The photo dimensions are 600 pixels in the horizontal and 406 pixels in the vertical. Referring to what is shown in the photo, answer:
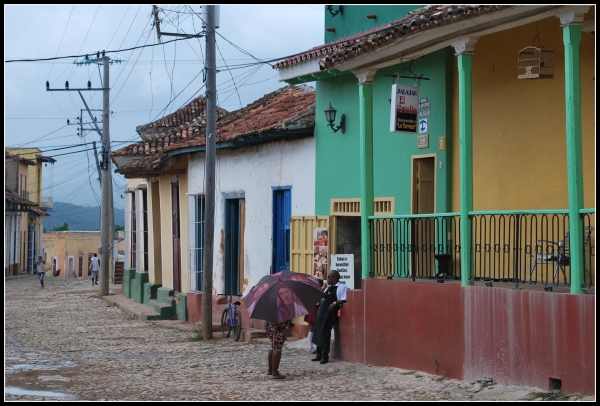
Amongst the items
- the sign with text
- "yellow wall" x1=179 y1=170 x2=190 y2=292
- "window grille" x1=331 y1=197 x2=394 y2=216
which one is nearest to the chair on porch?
"window grille" x1=331 y1=197 x2=394 y2=216

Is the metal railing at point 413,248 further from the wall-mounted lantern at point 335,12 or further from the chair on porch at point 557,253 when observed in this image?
the wall-mounted lantern at point 335,12

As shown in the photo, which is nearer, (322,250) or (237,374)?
(237,374)

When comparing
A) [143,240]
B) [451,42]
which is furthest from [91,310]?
[451,42]

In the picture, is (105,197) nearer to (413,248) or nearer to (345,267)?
(345,267)

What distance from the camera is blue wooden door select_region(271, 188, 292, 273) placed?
16453mm

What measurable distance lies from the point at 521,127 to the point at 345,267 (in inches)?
159

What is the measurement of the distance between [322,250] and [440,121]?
3428mm

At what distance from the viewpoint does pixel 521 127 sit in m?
11.4

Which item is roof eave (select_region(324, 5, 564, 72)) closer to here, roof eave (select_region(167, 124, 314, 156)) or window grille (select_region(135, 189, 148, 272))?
roof eave (select_region(167, 124, 314, 156))

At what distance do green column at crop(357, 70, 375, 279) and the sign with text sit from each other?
5.07 feet

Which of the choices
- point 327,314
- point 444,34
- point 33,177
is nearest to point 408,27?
point 444,34

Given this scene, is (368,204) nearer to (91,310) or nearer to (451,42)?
(451,42)

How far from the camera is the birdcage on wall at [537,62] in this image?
10484 millimetres

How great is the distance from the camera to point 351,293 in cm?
1267
